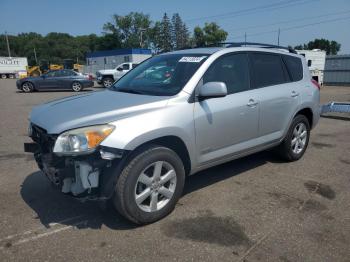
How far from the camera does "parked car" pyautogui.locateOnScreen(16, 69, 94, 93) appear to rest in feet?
62.8

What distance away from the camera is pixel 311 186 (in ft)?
14.1

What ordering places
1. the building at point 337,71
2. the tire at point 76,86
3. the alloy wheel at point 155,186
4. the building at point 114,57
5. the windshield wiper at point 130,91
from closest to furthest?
the alloy wheel at point 155,186 < the windshield wiper at point 130,91 < the tire at point 76,86 < the building at point 337,71 < the building at point 114,57

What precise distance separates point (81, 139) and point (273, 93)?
2789 mm

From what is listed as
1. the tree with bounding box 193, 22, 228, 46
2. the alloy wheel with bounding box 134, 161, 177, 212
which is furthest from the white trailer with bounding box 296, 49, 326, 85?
the tree with bounding box 193, 22, 228, 46

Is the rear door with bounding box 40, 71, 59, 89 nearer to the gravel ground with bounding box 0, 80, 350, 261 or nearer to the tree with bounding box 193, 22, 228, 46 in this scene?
the gravel ground with bounding box 0, 80, 350, 261

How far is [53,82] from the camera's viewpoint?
63.2 ft

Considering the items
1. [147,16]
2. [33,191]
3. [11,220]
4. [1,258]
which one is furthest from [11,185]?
[147,16]

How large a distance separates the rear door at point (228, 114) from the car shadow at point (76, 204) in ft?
2.30

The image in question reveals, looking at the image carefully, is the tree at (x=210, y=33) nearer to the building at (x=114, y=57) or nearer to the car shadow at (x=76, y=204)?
the building at (x=114, y=57)

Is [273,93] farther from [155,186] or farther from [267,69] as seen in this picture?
[155,186]

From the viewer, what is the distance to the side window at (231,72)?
3.80 metres

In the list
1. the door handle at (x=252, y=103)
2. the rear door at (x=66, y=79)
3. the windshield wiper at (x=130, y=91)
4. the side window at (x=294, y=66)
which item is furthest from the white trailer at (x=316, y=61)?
the windshield wiper at (x=130, y=91)

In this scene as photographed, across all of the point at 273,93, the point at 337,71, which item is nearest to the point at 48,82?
the point at 273,93

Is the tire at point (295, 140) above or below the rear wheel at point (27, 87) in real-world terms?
below
